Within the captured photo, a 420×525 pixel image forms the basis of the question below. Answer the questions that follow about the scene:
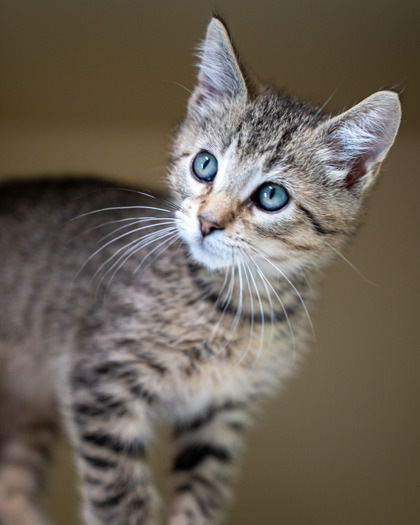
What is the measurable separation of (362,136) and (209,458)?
32.1 inches

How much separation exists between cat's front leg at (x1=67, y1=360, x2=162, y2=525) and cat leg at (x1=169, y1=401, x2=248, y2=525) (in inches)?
7.5

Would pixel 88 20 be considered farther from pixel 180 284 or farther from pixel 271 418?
pixel 271 418

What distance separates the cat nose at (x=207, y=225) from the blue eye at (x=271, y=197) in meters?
0.09

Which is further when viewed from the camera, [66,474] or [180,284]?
[66,474]

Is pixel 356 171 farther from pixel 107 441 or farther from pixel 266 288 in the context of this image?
pixel 107 441

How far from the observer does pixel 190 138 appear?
4.27 feet

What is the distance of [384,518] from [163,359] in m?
0.75

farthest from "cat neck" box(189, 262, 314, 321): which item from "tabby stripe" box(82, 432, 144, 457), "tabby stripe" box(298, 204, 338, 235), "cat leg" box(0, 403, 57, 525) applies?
"cat leg" box(0, 403, 57, 525)

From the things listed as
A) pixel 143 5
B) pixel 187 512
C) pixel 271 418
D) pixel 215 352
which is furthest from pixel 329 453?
pixel 143 5

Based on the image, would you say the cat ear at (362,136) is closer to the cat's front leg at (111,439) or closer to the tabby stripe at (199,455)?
the cat's front leg at (111,439)

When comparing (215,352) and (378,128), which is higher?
(378,128)

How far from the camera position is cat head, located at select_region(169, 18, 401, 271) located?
1120 millimetres

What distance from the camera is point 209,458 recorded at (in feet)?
4.91

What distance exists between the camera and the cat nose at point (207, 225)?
1.10 m
